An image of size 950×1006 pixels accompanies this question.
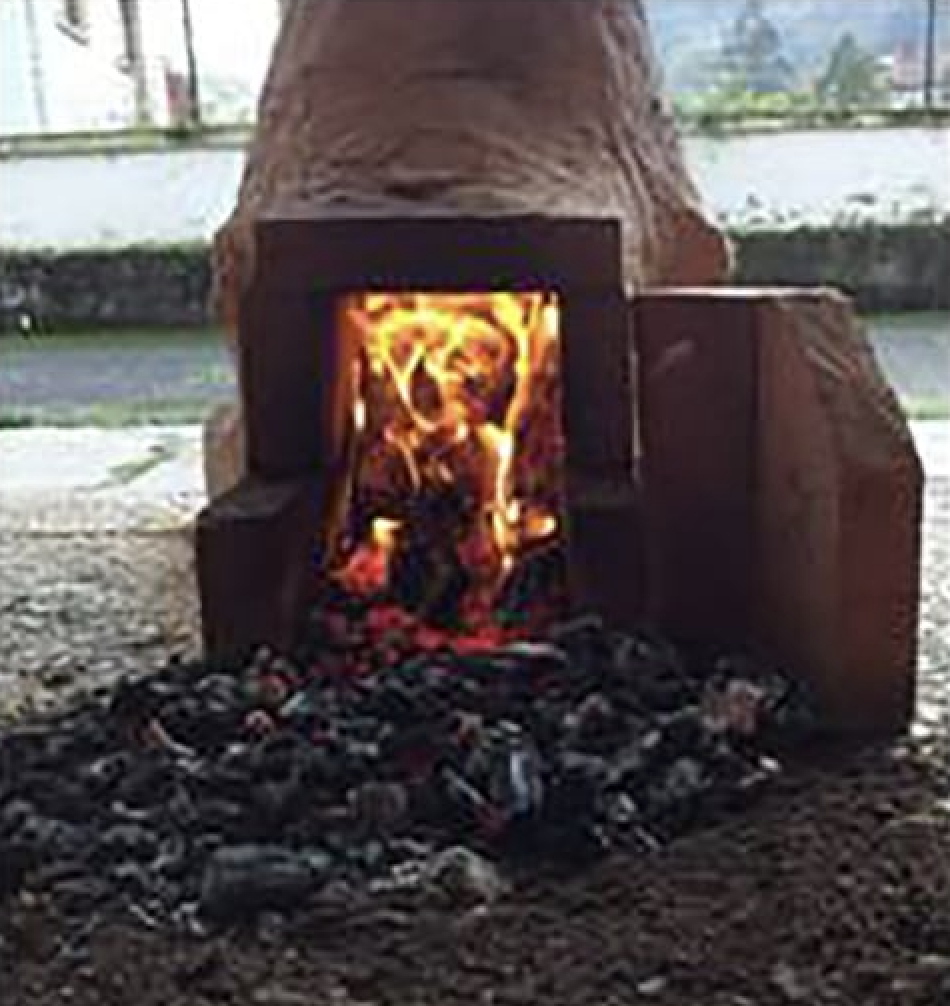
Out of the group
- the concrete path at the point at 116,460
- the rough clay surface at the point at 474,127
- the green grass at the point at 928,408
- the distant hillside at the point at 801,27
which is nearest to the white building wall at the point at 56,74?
the distant hillside at the point at 801,27

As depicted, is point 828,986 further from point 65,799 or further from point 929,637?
point 929,637

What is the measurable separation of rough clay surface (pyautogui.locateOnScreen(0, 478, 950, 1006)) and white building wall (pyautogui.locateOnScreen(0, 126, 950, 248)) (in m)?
6.15

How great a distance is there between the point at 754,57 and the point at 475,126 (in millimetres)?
6468

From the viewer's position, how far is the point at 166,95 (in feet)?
32.6

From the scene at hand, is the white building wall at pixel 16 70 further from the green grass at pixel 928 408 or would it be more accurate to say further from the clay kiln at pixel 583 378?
the clay kiln at pixel 583 378

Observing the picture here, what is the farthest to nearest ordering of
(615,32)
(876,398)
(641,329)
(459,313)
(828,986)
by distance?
1. (615,32)
2. (459,313)
3. (641,329)
4. (876,398)
5. (828,986)

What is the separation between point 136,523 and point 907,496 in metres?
1.85

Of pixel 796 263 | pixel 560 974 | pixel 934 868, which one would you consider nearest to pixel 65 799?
pixel 560 974

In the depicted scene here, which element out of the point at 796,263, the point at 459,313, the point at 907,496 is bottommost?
the point at 796,263

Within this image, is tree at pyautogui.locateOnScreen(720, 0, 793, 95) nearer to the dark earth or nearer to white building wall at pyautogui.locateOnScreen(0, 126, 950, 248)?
white building wall at pyautogui.locateOnScreen(0, 126, 950, 248)

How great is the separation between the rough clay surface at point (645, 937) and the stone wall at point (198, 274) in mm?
5913

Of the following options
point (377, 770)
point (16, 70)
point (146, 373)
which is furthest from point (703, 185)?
point (377, 770)

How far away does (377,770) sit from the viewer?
1848mm

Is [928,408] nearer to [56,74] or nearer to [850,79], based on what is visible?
[850,79]
